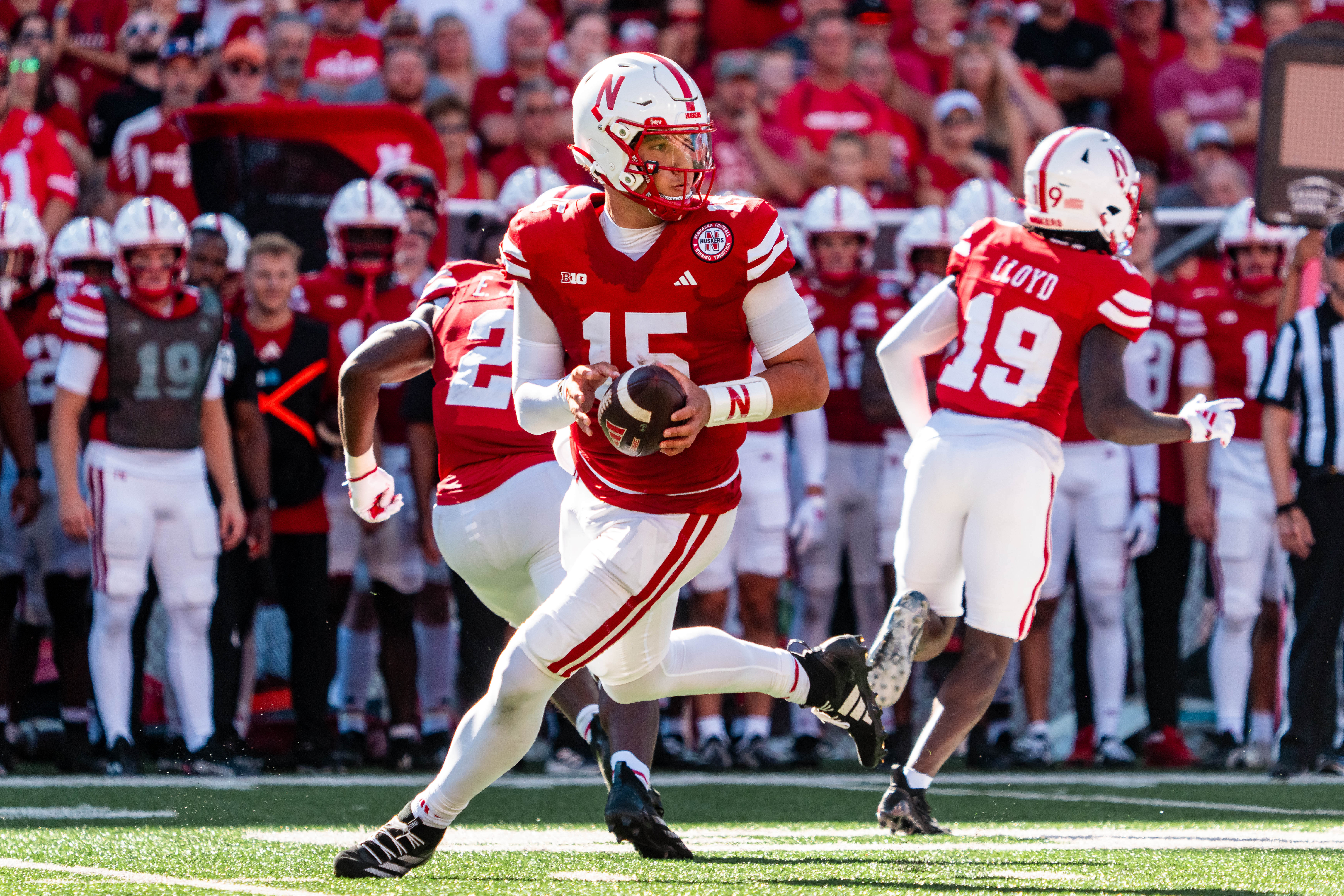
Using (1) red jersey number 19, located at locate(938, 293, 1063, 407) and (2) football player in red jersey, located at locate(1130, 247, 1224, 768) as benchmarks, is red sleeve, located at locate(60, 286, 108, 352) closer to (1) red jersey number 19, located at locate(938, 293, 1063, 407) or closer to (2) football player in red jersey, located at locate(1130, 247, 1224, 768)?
(1) red jersey number 19, located at locate(938, 293, 1063, 407)

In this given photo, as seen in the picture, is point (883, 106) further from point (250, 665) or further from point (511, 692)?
point (511, 692)

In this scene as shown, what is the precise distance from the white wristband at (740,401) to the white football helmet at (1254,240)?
4.65 meters

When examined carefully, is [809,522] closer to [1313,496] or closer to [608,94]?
[1313,496]

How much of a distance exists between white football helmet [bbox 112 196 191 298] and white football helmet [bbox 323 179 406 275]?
811mm

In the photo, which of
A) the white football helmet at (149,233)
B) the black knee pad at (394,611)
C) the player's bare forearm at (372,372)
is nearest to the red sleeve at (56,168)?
the white football helmet at (149,233)

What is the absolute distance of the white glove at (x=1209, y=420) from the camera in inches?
192

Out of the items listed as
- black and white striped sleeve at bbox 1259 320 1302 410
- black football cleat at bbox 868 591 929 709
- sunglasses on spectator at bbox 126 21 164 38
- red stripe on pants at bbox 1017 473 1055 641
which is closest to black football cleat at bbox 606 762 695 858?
black football cleat at bbox 868 591 929 709

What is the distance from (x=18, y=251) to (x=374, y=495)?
3522 mm

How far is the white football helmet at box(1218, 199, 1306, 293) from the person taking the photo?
807cm

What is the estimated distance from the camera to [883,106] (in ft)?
33.3

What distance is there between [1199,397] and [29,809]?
362cm

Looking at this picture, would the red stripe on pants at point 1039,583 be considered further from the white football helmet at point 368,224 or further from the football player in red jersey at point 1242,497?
the white football helmet at point 368,224

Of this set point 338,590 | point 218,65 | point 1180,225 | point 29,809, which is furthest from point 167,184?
point 1180,225

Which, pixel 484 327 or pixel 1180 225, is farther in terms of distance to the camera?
pixel 1180 225
